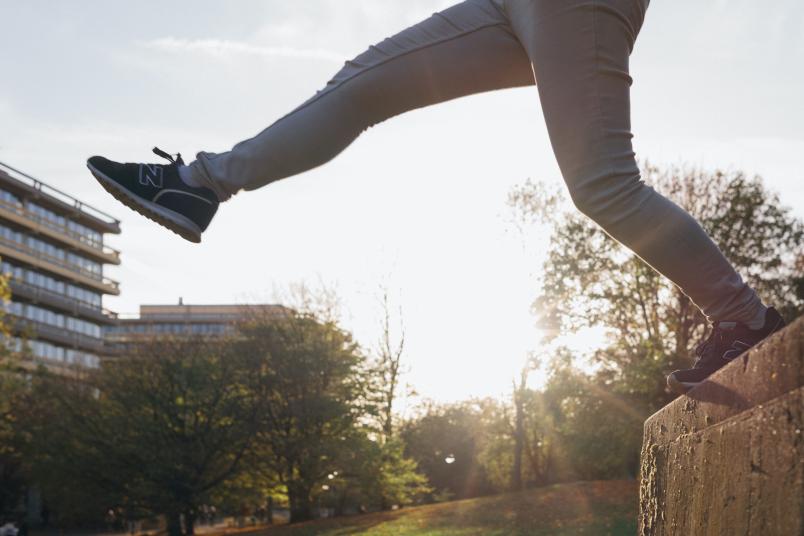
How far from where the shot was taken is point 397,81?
1.95 m

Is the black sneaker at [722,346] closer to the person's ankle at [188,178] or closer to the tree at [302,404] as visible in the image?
the person's ankle at [188,178]

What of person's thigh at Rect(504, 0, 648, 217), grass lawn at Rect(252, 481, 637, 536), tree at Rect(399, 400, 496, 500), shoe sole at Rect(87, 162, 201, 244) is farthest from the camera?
tree at Rect(399, 400, 496, 500)

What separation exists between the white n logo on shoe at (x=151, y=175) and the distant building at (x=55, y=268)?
232 ft

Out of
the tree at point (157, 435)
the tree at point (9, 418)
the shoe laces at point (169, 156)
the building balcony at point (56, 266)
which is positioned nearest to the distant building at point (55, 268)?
the building balcony at point (56, 266)

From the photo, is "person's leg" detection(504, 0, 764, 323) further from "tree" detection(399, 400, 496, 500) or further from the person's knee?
"tree" detection(399, 400, 496, 500)

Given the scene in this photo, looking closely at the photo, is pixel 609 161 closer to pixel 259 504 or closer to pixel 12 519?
pixel 259 504

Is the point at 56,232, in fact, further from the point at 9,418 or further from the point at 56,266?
the point at 9,418

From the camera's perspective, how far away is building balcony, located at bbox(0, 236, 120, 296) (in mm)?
73062


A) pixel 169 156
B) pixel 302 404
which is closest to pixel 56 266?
pixel 302 404

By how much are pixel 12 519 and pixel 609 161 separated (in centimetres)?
4971

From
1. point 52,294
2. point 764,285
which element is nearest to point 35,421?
point 764,285

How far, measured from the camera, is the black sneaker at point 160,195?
2.11 m

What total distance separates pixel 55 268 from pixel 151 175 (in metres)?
82.9

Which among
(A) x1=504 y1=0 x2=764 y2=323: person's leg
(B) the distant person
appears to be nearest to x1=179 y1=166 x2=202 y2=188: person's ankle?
(B) the distant person
